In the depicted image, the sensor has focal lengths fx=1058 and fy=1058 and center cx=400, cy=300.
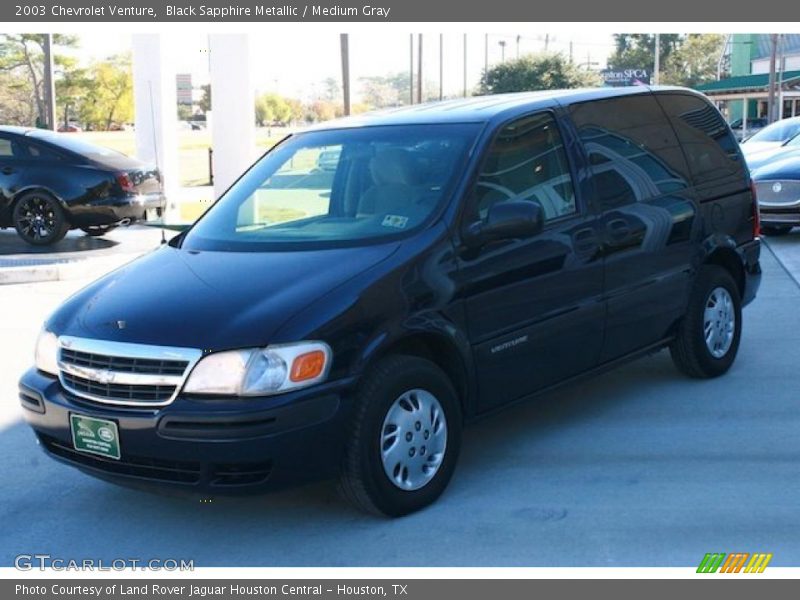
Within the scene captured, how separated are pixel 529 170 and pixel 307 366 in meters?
1.85

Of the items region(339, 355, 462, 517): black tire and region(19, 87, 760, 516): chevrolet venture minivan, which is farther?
region(339, 355, 462, 517): black tire

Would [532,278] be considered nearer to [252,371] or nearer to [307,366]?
[307,366]

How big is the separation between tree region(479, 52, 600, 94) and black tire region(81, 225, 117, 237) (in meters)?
42.2

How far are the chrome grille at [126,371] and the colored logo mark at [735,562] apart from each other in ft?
7.10

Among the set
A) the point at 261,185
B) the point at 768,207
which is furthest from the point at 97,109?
the point at 261,185

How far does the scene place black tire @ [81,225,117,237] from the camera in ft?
45.7

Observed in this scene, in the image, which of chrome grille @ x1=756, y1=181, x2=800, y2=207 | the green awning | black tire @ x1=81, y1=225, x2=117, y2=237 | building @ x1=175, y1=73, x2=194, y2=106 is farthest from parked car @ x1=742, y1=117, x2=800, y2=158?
the green awning

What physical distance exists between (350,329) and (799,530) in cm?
206

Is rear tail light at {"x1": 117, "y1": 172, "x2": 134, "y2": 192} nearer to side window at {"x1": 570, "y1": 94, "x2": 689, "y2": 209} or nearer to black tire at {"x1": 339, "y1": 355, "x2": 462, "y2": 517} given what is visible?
side window at {"x1": 570, "y1": 94, "x2": 689, "y2": 209}

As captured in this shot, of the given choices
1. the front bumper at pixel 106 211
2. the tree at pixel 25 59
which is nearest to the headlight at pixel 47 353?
the front bumper at pixel 106 211

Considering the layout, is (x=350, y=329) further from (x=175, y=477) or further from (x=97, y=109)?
(x=97, y=109)

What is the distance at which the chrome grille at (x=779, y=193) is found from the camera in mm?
13219

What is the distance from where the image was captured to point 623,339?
5.91m

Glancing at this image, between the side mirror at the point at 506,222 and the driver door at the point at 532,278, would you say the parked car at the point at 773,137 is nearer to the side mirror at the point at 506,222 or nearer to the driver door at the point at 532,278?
the driver door at the point at 532,278
